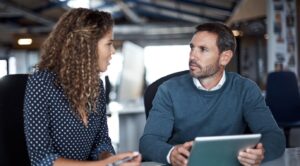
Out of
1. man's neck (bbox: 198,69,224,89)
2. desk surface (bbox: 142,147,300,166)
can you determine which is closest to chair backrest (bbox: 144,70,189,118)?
man's neck (bbox: 198,69,224,89)

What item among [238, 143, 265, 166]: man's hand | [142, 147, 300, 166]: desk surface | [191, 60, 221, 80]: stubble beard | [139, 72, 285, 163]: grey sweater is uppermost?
[191, 60, 221, 80]: stubble beard

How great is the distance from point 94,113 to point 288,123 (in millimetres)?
3564

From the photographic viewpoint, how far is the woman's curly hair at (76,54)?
163 cm

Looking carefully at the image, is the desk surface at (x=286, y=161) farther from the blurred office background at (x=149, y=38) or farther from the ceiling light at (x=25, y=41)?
the ceiling light at (x=25, y=41)

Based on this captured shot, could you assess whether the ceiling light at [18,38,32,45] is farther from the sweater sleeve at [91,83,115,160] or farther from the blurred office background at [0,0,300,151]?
the sweater sleeve at [91,83,115,160]

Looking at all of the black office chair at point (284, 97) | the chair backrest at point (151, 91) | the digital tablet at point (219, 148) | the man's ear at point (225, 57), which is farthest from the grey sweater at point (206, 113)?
the black office chair at point (284, 97)

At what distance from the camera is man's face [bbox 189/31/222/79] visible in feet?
6.73

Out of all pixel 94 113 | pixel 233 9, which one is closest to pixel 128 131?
pixel 94 113

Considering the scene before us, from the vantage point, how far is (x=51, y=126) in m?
1.61

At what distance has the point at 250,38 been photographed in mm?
13719

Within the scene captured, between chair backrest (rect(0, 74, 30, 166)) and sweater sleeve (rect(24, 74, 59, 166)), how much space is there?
0.22m

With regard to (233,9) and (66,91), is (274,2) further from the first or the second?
(66,91)

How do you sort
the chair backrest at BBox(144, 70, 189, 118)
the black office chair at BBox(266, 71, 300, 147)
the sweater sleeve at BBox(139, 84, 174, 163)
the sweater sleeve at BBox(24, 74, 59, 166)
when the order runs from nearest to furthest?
1. the sweater sleeve at BBox(24, 74, 59, 166)
2. the sweater sleeve at BBox(139, 84, 174, 163)
3. the chair backrest at BBox(144, 70, 189, 118)
4. the black office chair at BBox(266, 71, 300, 147)

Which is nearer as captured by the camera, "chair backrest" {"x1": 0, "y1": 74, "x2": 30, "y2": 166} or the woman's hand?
the woman's hand
